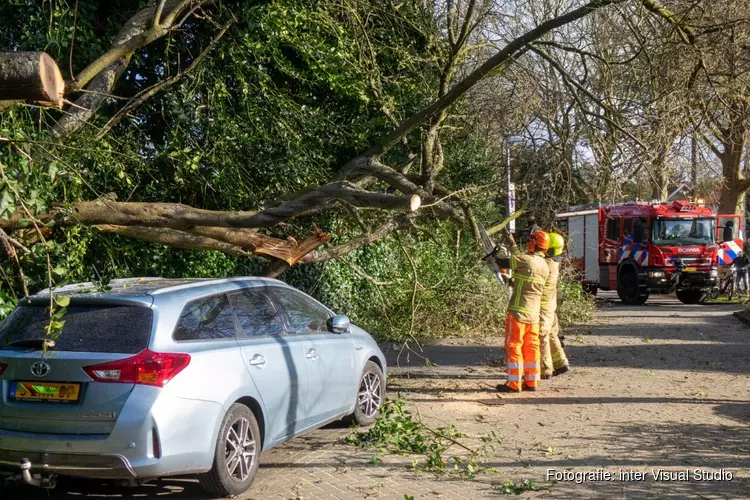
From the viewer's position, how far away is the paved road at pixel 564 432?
5.96 metres

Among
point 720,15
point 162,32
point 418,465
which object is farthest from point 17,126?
point 720,15

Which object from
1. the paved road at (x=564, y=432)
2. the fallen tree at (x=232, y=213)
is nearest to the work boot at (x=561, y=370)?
the paved road at (x=564, y=432)

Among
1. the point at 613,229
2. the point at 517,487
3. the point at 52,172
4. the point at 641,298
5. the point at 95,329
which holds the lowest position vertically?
the point at 517,487

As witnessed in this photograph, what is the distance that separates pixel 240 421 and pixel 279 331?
104cm

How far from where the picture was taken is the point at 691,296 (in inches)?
1017

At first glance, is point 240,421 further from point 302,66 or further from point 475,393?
point 302,66

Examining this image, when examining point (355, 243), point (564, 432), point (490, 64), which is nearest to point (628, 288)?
point (355, 243)

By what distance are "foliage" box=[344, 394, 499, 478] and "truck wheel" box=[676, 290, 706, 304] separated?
20067 mm

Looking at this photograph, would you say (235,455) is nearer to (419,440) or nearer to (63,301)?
(63,301)

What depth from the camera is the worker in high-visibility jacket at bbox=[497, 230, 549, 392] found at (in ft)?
32.0

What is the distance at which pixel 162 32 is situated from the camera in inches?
357

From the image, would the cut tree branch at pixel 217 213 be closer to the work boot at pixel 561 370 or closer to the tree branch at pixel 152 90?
the tree branch at pixel 152 90

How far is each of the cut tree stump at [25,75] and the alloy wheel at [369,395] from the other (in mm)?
4877

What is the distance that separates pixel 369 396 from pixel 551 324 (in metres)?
3.50
